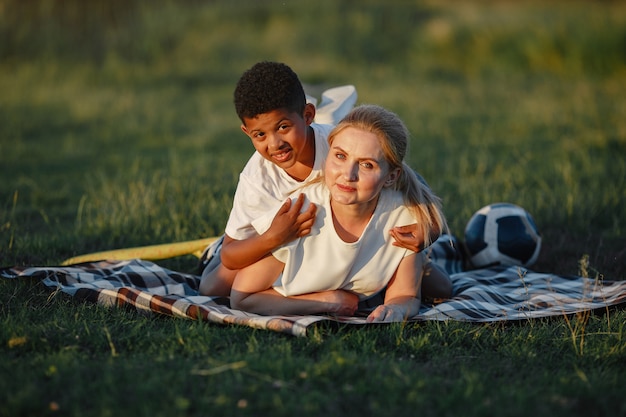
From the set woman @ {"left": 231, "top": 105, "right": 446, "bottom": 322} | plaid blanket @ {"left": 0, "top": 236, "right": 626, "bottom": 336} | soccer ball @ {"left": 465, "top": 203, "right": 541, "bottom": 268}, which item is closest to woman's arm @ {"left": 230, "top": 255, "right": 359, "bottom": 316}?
woman @ {"left": 231, "top": 105, "right": 446, "bottom": 322}

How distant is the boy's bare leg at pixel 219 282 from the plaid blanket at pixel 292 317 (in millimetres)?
79

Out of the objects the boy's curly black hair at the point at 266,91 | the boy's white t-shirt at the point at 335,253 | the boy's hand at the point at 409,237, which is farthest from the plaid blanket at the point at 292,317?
the boy's curly black hair at the point at 266,91

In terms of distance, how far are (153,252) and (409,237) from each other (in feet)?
6.62

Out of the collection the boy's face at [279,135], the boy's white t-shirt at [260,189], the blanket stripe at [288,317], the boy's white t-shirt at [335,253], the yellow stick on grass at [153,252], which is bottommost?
the blanket stripe at [288,317]

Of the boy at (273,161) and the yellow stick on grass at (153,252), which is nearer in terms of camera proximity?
the boy at (273,161)

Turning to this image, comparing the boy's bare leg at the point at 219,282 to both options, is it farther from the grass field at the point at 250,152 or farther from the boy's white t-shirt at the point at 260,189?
the grass field at the point at 250,152

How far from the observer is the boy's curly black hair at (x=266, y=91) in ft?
13.1

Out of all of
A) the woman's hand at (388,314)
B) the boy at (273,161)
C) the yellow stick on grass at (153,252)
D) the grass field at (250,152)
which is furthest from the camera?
the yellow stick on grass at (153,252)

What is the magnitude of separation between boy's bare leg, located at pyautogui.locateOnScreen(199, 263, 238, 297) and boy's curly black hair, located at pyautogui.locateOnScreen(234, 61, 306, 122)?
1058 mm

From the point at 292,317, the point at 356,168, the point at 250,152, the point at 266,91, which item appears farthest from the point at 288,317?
the point at 250,152

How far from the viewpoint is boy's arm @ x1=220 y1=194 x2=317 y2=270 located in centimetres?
407

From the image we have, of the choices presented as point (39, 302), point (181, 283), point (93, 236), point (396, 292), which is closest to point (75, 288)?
point (39, 302)

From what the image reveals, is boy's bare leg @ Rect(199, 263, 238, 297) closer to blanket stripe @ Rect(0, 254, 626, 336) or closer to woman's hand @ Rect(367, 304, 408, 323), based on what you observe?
blanket stripe @ Rect(0, 254, 626, 336)

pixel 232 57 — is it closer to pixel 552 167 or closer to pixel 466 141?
pixel 466 141
